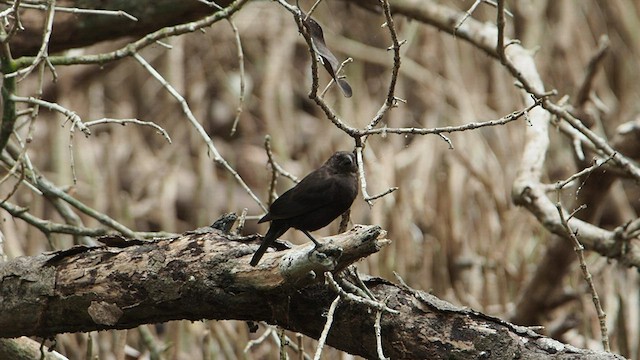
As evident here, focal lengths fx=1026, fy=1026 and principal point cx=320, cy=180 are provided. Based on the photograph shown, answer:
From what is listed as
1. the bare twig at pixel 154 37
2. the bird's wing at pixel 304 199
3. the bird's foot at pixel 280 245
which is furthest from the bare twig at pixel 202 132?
the bird's foot at pixel 280 245

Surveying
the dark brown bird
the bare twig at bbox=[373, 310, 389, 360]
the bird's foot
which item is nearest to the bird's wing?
the dark brown bird

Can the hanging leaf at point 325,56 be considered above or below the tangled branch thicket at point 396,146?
below

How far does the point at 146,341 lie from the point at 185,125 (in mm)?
2532

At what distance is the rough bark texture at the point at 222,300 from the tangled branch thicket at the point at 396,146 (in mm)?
964

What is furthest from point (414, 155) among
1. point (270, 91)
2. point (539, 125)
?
point (539, 125)

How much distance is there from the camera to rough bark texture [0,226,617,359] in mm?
1949

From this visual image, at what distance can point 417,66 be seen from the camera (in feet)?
17.9

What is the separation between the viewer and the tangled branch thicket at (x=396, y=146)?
378cm

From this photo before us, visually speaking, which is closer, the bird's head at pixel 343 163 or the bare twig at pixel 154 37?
the bird's head at pixel 343 163

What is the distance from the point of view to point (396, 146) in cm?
505

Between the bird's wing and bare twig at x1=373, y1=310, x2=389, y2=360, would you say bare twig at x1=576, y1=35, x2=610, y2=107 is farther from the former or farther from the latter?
bare twig at x1=373, y1=310, x2=389, y2=360

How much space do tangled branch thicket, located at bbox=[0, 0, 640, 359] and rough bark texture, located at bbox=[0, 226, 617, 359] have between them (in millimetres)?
964

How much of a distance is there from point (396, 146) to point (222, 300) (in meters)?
3.12

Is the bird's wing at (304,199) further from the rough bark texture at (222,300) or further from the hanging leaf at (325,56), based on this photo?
the hanging leaf at (325,56)
